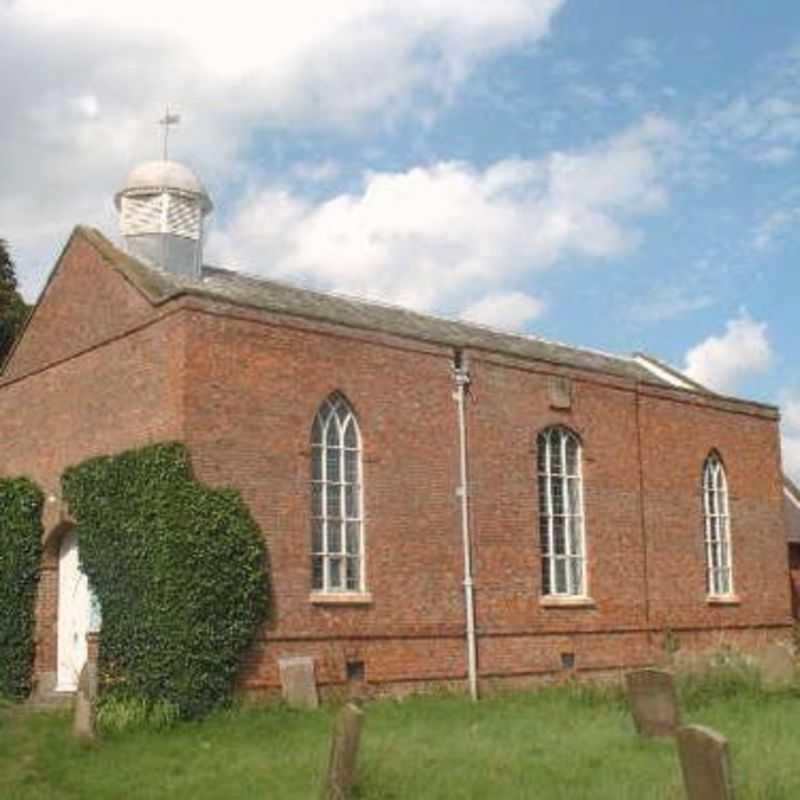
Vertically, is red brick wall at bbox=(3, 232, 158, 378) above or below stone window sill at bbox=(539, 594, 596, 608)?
above

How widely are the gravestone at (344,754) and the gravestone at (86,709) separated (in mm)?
6469

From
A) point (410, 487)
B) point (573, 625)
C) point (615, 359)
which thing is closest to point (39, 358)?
point (410, 487)

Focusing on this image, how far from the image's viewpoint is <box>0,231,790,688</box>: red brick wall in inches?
807

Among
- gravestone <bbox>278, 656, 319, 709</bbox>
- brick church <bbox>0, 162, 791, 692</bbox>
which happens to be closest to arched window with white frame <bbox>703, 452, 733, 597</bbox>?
brick church <bbox>0, 162, 791, 692</bbox>

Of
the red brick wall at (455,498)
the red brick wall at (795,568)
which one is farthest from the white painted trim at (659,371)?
the red brick wall at (795,568)

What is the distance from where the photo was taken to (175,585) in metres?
19.0

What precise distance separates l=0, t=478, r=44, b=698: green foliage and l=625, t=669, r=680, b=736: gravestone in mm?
11588

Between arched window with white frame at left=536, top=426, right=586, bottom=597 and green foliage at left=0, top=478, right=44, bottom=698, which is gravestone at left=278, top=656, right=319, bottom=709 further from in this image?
arched window with white frame at left=536, top=426, right=586, bottom=597

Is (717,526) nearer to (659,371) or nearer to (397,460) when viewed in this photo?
(659,371)

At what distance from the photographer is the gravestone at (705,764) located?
816 centimetres

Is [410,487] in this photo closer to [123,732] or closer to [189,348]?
[189,348]

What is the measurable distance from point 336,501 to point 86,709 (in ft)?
20.3

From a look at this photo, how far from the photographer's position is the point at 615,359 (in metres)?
35.4

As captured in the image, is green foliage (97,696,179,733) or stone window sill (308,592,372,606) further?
stone window sill (308,592,372,606)
